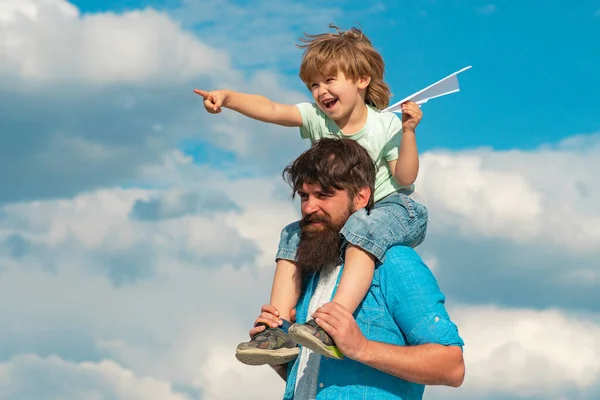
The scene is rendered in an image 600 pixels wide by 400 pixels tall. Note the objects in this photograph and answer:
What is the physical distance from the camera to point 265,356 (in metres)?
5.56

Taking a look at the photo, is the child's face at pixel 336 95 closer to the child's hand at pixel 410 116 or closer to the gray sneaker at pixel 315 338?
the child's hand at pixel 410 116

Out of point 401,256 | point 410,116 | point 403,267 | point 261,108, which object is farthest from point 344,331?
point 261,108

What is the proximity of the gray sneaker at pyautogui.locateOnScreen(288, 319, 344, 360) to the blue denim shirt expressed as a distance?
331 millimetres

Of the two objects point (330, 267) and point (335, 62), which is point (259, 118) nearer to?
point (335, 62)

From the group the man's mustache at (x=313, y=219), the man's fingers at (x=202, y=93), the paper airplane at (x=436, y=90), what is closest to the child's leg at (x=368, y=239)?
the man's mustache at (x=313, y=219)

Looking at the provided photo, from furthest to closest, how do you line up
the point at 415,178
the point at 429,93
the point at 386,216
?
the point at 429,93 → the point at 415,178 → the point at 386,216

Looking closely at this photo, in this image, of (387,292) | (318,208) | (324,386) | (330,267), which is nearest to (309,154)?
(318,208)

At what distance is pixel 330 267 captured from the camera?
596 centimetres

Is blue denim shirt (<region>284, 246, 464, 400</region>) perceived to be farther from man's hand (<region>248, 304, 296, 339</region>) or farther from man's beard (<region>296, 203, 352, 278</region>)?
man's hand (<region>248, 304, 296, 339</region>)

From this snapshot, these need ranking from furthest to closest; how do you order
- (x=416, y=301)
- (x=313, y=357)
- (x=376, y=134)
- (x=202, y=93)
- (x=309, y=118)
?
(x=309, y=118) < (x=376, y=134) < (x=202, y=93) < (x=313, y=357) < (x=416, y=301)

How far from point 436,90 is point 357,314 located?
226cm

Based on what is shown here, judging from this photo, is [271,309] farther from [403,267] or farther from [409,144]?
[409,144]

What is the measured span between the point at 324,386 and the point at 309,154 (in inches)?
67.7

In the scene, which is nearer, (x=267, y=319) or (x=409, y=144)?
(x=267, y=319)
